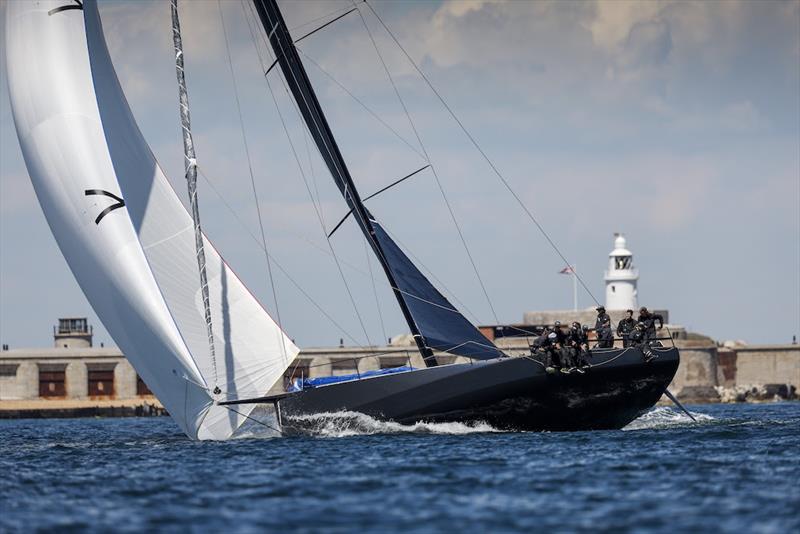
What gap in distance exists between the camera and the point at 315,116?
30.2 m

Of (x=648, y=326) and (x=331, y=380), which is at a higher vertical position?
(x=648, y=326)

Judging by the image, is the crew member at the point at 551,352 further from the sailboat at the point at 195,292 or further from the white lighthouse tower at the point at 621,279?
the white lighthouse tower at the point at 621,279

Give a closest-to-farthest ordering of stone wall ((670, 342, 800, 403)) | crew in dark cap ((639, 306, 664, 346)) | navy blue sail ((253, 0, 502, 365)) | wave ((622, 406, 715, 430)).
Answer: crew in dark cap ((639, 306, 664, 346))
navy blue sail ((253, 0, 502, 365))
wave ((622, 406, 715, 430))
stone wall ((670, 342, 800, 403))

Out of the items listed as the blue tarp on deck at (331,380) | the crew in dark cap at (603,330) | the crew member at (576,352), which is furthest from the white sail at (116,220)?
the crew in dark cap at (603,330)

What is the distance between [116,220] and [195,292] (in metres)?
3.00

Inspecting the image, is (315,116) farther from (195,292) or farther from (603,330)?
(603,330)

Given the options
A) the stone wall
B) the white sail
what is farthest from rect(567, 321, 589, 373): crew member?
the stone wall

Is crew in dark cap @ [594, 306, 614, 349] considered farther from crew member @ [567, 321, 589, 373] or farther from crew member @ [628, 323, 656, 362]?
crew member @ [567, 321, 589, 373]

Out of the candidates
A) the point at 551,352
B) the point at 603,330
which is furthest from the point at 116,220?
the point at 603,330

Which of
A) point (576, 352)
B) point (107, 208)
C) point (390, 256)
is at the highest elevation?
point (107, 208)

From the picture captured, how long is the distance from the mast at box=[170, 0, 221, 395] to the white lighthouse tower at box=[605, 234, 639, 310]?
59.0 meters

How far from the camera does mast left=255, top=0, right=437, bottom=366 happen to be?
98.3 ft

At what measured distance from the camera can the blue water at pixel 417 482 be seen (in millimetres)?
15641

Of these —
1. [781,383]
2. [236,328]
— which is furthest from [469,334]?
[781,383]
